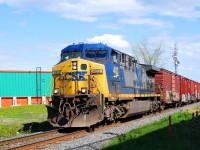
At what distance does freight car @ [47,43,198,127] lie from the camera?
14.1 metres

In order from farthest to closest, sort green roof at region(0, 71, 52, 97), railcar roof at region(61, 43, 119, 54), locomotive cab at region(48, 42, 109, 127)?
green roof at region(0, 71, 52, 97) < railcar roof at region(61, 43, 119, 54) < locomotive cab at region(48, 42, 109, 127)

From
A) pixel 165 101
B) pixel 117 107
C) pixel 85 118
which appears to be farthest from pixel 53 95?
pixel 165 101

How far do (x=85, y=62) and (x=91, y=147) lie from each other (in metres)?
4.99

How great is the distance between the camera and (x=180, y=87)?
3703 cm

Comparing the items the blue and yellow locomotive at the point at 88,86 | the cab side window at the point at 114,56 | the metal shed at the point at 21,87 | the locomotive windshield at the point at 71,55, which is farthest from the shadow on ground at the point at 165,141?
the metal shed at the point at 21,87

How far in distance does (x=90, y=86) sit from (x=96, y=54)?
1.84 metres

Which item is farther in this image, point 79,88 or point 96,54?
point 96,54

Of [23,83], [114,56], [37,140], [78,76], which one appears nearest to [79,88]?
[78,76]

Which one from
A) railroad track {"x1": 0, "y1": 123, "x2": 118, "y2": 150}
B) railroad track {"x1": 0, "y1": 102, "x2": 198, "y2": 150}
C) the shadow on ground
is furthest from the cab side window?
the shadow on ground

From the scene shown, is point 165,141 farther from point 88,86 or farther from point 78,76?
point 78,76

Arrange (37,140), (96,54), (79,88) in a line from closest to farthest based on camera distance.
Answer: (37,140) → (79,88) → (96,54)

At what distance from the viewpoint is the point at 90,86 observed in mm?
14617

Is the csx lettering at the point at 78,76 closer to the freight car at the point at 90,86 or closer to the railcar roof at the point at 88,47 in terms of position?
the freight car at the point at 90,86

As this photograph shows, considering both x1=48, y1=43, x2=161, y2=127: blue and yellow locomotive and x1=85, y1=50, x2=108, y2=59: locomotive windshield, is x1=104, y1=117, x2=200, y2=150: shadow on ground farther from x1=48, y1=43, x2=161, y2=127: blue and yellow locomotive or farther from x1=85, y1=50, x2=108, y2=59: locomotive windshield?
x1=85, y1=50, x2=108, y2=59: locomotive windshield
